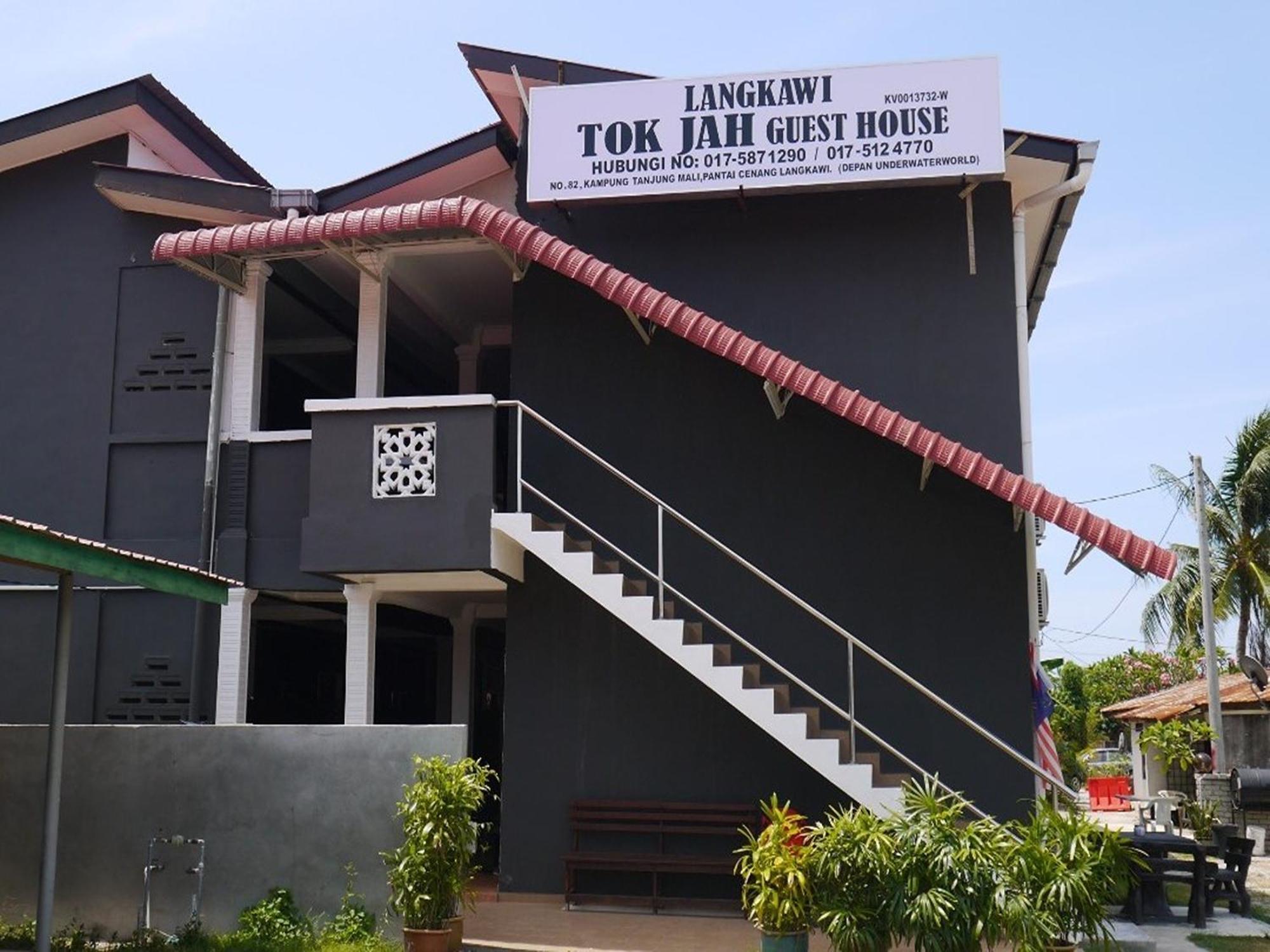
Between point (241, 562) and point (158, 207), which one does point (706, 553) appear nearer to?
point (241, 562)

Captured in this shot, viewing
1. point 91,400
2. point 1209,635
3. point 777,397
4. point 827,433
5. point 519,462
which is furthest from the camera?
point 1209,635

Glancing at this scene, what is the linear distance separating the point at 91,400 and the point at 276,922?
6328mm

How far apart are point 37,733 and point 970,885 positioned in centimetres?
743

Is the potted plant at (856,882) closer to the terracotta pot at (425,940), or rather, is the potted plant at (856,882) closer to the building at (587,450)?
the building at (587,450)

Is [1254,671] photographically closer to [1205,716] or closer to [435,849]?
[1205,716]

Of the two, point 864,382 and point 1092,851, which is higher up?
point 864,382

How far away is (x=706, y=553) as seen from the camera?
12406 mm

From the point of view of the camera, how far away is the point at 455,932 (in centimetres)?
952

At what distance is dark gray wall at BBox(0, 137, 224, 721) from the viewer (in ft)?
42.6

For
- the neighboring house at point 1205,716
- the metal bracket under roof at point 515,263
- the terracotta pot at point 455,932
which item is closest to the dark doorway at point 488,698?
the metal bracket under roof at point 515,263

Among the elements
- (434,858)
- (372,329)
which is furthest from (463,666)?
(434,858)

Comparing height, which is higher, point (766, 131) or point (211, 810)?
point (766, 131)

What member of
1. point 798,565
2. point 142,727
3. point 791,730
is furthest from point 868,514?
point 142,727

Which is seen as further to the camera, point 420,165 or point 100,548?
point 420,165
